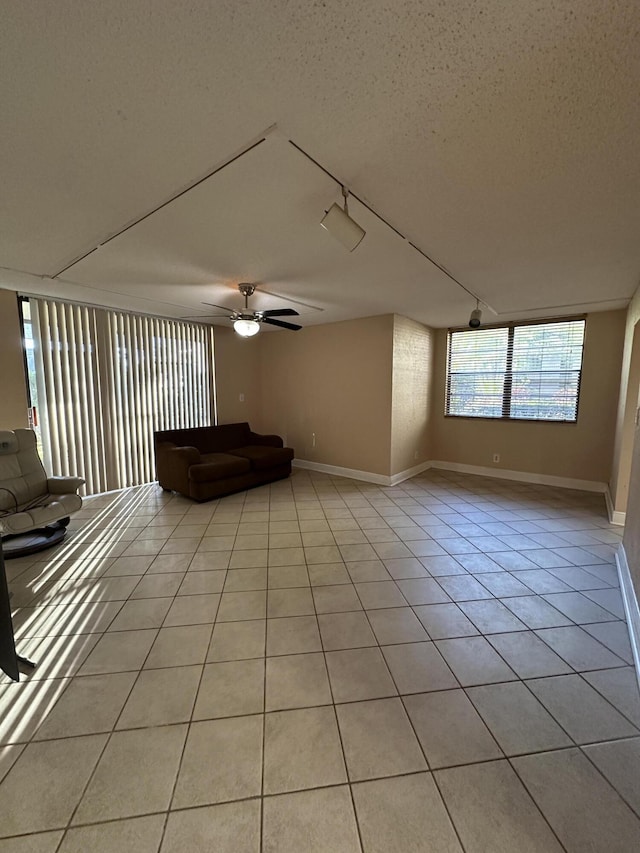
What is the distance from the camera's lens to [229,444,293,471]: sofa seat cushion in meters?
4.77

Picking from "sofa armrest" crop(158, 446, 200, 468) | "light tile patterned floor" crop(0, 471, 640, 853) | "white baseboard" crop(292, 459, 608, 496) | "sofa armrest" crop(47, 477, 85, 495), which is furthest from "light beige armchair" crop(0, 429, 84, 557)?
"white baseboard" crop(292, 459, 608, 496)

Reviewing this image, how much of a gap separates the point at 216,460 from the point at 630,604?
4.14 meters

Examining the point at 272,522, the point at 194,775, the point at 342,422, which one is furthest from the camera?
the point at 342,422

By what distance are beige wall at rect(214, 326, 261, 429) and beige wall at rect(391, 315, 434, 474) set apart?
2.70m

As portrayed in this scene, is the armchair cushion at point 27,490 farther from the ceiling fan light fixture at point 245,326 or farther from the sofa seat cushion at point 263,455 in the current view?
the ceiling fan light fixture at point 245,326

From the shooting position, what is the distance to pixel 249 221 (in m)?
2.05

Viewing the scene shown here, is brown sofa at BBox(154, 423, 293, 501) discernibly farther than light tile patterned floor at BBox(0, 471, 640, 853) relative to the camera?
Yes

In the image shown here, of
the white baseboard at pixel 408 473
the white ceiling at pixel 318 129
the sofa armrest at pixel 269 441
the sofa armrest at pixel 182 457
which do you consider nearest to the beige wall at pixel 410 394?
the white baseboard at pixel 408 473

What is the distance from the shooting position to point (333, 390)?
5379mm

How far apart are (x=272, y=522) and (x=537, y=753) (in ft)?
8.61

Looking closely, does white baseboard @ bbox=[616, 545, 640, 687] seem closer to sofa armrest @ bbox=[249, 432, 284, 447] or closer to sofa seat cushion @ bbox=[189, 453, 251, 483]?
sofa seat cushion @ bbox=[189, 453, 251, 483]

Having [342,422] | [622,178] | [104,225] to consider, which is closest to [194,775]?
[104,225]

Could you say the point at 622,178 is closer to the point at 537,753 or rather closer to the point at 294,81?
the point at 294,81

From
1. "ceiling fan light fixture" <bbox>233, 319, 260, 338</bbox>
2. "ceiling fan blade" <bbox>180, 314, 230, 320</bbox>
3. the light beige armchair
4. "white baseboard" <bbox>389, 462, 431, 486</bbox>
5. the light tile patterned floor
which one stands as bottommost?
the light tile patterned floor
